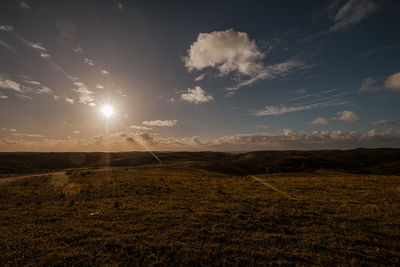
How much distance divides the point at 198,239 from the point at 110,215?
962 cm

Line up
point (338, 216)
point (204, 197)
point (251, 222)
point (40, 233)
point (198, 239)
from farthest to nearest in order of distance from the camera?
1. point (204, 197)
2. point (338, 216)
3. point (251, 222)
4. point (40, 233)
5. point (198, 239)

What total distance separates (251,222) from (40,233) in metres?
15.9

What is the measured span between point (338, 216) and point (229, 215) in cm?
961

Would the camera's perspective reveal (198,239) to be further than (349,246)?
Yes

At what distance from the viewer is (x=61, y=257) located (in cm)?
973

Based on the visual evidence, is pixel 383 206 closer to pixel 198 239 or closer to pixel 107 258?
pixel 198 239

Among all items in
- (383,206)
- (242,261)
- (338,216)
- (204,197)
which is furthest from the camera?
(204,197)

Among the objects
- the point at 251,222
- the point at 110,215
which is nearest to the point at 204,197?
the point at 251,222

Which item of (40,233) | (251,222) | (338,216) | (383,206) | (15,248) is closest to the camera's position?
(15,248)

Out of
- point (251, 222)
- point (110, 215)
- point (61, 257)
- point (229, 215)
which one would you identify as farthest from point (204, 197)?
point (61, 257)

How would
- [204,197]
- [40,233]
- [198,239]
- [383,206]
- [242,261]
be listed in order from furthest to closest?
[204,197] < [383,206] < [40,233] < [198,239] < [242,261]

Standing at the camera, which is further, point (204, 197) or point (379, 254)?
point (204, 197)

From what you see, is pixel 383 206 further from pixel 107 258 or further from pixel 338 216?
pixel 107 258

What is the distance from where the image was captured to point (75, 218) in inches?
616
